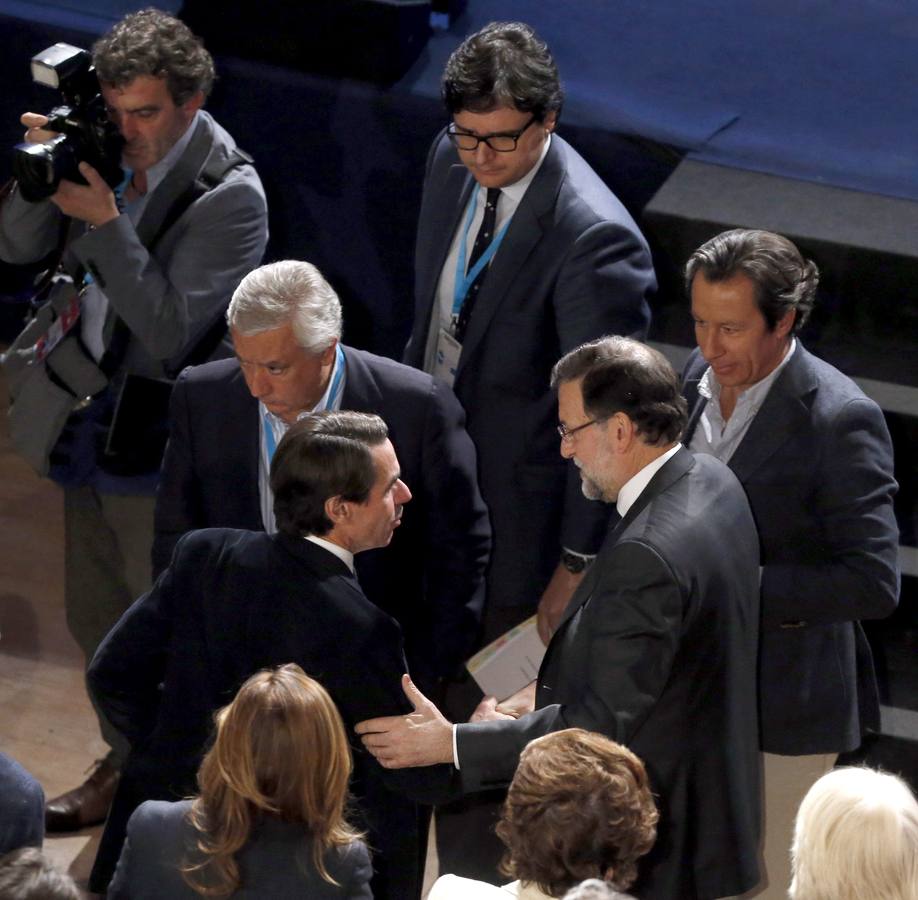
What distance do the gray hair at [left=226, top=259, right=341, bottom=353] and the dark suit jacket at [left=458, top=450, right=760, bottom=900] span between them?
2.47ft

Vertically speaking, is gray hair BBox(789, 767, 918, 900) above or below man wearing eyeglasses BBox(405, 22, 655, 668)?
below

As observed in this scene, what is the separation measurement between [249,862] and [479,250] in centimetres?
168

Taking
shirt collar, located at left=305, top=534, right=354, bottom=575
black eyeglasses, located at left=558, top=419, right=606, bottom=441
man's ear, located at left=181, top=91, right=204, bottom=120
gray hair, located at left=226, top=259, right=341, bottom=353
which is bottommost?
shirt collar, located at left=305, top=534, right=354, bottom=575

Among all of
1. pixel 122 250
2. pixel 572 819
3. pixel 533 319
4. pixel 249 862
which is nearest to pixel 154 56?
pixel 122 250

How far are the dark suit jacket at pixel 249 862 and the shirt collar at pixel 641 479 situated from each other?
0.75 m

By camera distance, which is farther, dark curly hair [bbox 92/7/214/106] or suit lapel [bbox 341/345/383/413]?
dark curly hair [bbox 92/7/214/106]

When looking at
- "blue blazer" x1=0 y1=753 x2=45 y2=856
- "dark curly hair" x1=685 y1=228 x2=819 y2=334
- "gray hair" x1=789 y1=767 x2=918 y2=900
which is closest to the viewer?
"gray hair" x1=789 y1=767 x2=918 y2=900

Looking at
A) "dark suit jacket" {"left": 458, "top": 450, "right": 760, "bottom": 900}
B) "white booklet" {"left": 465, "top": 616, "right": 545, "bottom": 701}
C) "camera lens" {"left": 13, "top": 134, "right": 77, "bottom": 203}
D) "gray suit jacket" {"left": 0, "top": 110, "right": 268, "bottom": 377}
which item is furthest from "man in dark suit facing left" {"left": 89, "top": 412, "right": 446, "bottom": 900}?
"camera lens" {"left": 13, "top": 134, "right": 77, "bottom": 203}

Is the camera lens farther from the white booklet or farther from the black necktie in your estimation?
the white booklet

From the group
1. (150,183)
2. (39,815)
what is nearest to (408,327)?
(150,183)

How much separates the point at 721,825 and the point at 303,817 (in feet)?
2.82

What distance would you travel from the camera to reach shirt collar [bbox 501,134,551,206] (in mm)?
Answer: 3561

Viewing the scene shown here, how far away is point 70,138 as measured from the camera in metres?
3.54

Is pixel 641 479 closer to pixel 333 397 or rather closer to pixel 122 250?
pixel 333 397
